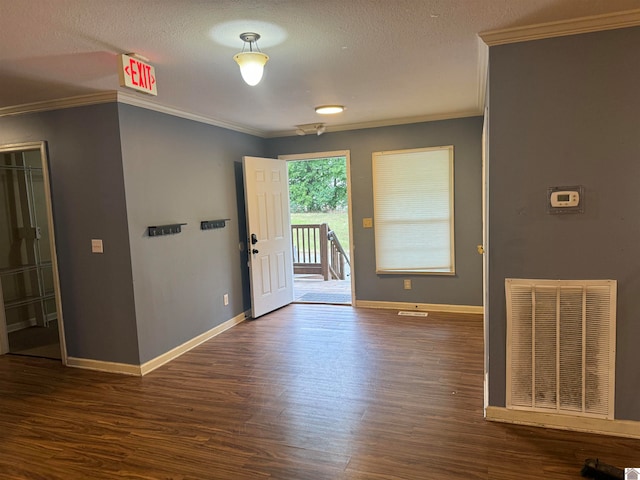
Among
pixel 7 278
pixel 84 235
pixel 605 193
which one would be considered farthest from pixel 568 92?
pixel 7 278

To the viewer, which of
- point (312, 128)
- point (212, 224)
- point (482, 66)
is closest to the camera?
point (482, 66)

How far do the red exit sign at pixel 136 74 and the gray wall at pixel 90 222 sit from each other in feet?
3.10

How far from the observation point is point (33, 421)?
109 inches

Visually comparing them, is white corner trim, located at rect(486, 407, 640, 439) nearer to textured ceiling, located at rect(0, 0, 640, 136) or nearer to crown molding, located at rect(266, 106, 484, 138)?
textured ceiling, located at rect(0, 0, 640, 136)

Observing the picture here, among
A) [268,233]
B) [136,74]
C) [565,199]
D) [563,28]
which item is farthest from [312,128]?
[565,199]

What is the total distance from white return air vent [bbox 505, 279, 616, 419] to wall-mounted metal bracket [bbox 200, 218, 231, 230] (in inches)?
117

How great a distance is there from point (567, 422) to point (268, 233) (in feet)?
12.0

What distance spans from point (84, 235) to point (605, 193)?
3751 mm

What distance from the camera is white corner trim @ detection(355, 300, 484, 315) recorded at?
16.0 ft

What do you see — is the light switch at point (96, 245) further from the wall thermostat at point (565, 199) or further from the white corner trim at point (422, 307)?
the wall thermostat at point (565, 199)

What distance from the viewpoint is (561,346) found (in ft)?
7.80

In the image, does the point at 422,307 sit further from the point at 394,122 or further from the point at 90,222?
the point at 90,222

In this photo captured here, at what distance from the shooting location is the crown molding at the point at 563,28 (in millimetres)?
2109

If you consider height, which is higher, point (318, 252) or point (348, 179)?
point (348, 179)
